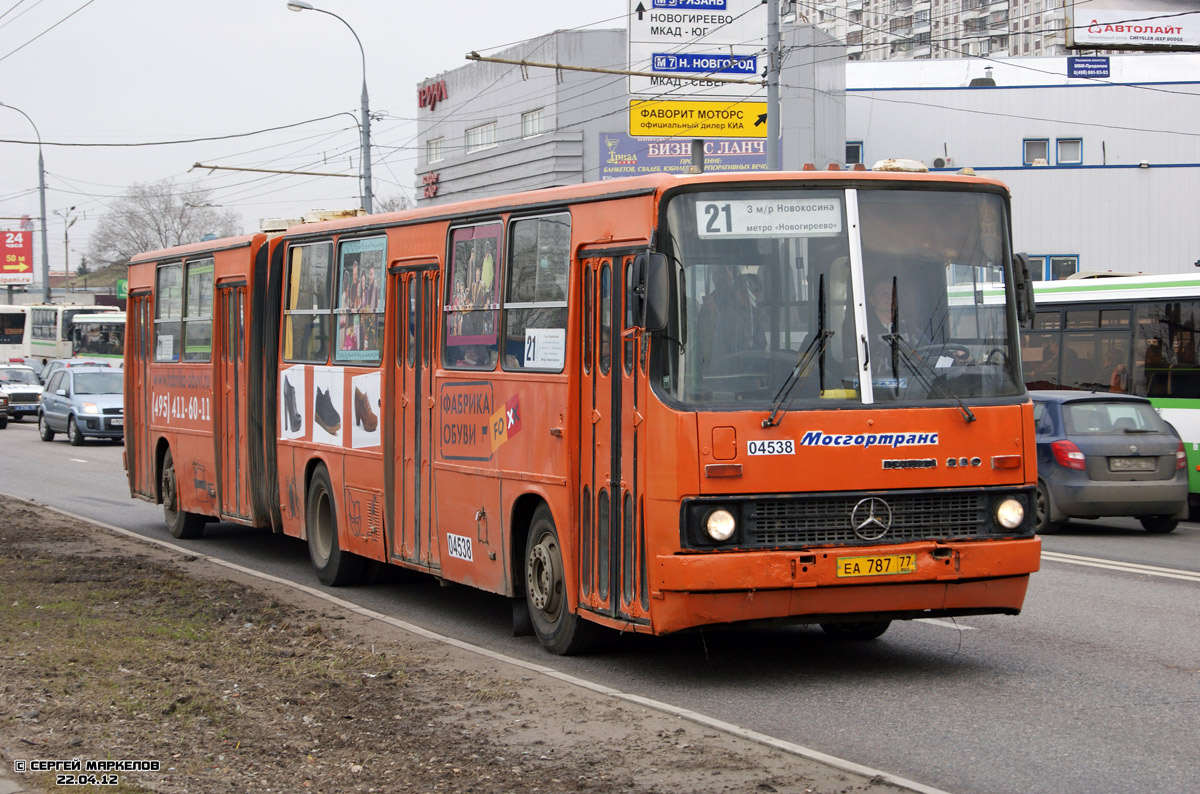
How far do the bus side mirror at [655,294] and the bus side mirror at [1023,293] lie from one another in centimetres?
222

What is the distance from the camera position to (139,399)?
1783 cm

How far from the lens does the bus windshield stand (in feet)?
26.5

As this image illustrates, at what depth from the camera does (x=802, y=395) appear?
8.06 metres

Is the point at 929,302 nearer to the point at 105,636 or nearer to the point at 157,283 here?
the point at 105,636

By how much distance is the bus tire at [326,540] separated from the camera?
12734 millimetres

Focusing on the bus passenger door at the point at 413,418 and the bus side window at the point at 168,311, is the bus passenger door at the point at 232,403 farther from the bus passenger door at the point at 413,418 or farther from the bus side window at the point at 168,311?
the bus passenger door at the point at 413,418

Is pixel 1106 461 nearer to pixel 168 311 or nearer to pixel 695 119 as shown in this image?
pixel 168 311

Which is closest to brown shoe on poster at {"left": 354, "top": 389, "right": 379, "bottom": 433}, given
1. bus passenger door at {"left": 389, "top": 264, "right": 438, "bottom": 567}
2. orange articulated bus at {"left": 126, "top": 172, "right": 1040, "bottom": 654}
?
bus passenger door at {"left": 389, "top": 264, "right": 438, "bottom": 567}

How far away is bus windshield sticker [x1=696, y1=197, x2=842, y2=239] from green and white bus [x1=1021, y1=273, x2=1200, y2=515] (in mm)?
10631

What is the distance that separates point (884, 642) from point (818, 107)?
1373 inches

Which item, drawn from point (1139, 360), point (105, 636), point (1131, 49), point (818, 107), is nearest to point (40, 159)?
point (818, 107)

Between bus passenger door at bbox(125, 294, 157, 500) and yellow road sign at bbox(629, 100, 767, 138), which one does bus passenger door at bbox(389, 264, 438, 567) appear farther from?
yellow road sign at bbox(629, 100, 767, 138)

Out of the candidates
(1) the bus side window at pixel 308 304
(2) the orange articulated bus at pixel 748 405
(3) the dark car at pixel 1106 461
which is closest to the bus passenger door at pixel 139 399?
(1) the bus side window at pixel 308 304

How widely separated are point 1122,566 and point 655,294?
24.4 feet
